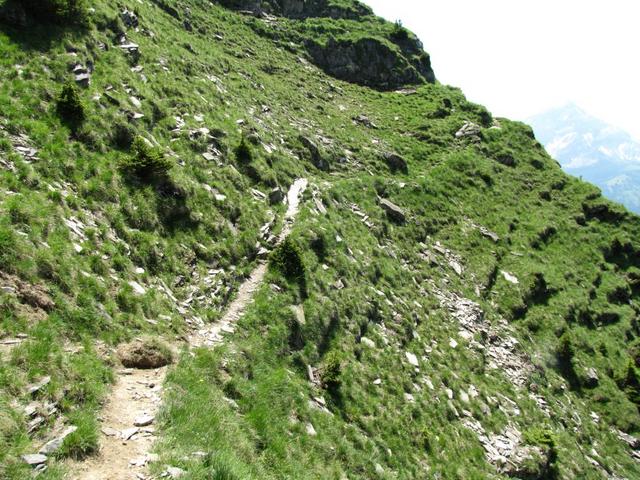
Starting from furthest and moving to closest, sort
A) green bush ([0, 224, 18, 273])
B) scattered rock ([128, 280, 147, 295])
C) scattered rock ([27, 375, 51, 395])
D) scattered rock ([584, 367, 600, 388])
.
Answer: scattered rock ([584, 367, 600, 388]) → scattered rock ([128, 280, 147, 295]) → green bush ([0, 224, 18, 273]) → scattered rock ([27, 375, 51, 395])

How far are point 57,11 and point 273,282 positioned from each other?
18537 mm

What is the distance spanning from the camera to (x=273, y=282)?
21.4 metres

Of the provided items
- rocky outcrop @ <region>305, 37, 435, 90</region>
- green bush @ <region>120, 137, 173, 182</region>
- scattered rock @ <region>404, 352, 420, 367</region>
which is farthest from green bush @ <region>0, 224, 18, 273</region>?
rocky outcrop @ <region>305, 37, 435, 90</region>

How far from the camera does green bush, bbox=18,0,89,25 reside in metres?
20.7

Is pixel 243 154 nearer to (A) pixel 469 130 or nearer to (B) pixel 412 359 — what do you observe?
(B) pixel 412 359

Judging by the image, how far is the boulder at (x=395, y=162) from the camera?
149 ft

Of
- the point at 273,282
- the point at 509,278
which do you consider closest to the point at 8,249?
the point at 273,282

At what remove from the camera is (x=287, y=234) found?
82.9 feet

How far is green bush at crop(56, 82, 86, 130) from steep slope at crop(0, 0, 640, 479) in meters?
0.09

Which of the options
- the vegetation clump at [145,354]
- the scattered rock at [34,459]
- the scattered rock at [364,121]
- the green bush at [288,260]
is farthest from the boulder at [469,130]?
the scattered rock at [34,459]

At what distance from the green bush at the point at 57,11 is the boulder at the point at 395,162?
30.9 meters

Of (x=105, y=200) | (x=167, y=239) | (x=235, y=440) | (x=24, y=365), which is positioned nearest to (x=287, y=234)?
(x=167, y=239)

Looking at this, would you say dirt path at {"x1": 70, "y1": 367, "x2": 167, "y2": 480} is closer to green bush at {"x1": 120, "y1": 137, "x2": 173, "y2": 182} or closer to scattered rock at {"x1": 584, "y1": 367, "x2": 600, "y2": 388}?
green bush at {"x1": 120, "y1": 137, "x2": 173, "y2": 182}

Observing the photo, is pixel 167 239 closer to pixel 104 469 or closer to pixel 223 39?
pixel 104 469
